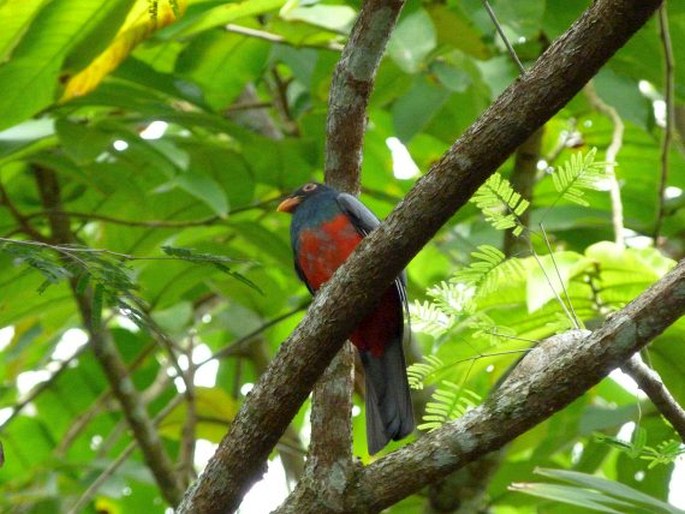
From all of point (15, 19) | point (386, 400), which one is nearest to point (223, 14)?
point (15, 19)

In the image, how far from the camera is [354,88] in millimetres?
3725

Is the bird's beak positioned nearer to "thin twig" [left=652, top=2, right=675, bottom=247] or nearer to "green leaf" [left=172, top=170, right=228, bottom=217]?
"green leaf" [left=172, top=170, right=228, bottom=217]

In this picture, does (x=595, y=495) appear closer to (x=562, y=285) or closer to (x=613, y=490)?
(x=613, y=490)

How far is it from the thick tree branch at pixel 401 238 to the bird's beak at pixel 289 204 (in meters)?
2.08

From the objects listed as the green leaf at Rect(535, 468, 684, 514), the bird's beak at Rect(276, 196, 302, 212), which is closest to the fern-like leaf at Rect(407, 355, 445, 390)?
the green leaf at Rect(535, 468, 684, 514)

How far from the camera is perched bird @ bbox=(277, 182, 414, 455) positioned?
13.8ft

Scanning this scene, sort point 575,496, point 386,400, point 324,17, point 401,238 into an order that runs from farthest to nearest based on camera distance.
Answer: point 324,17
point 386,400
point 575,496
point 401,238

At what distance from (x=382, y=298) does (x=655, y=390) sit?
1.56m

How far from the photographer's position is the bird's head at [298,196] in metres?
4.92

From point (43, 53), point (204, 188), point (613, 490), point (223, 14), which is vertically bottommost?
point (613, 490)

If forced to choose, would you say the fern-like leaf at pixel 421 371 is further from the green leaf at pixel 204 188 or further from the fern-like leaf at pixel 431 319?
the green leaf at pixel 204 188

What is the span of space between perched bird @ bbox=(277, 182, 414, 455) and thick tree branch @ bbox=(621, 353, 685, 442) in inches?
50.5

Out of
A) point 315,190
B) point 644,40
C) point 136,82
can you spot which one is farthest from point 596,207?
point 136,82

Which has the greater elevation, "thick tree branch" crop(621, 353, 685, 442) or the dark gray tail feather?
the dark gray tail feather
